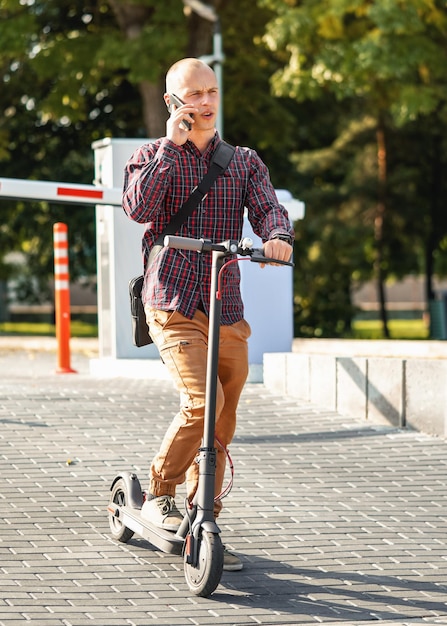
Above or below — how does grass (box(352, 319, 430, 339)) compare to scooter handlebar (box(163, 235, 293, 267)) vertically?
below

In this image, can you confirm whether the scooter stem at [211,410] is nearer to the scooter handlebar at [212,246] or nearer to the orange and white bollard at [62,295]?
the scooter handlebar at [212,246]

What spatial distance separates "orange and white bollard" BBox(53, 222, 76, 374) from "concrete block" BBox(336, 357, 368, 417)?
3.66m

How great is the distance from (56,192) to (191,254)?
463 cm

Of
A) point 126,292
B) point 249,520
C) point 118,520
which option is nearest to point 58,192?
point 126,292

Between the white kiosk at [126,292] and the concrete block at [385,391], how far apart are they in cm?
163

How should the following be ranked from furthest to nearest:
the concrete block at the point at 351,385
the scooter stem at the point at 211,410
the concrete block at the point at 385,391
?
1. the concrete block at the point at 351,385
2. the concrete block at the point at 385,391
3. the scooter stem at the point at 211,410

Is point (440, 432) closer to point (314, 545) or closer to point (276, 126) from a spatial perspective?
point (314, 545)

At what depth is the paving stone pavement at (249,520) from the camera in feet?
14.7

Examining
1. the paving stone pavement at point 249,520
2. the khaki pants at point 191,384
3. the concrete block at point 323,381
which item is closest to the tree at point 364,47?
the concrete block at point 323,381

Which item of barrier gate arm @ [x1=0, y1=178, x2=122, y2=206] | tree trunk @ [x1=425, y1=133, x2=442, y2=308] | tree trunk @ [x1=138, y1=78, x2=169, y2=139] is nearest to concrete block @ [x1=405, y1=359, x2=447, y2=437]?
barrier gate arm @ [x1=0, y1=178, x2=122, y2=206]

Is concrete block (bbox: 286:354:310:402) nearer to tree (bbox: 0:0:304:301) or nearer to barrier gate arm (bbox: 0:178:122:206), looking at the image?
barrier gate arm (bbox: 0:178:122:206)

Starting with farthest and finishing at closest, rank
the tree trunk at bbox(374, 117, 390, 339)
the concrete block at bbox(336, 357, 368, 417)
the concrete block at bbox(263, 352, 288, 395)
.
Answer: the tree trunk at bbox(374, 117, 390, 339)
the concrete block at bbox(263, 352, 288, 395)
the concrete block at bbox(336, 357, 368, 417)

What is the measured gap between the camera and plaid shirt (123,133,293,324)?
185 inches

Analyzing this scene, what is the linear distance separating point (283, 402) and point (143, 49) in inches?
556
